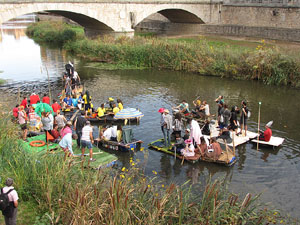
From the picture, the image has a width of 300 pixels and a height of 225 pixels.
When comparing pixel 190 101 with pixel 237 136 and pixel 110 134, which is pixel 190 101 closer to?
pixel 237 136

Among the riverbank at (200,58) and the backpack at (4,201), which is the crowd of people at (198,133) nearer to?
the backpack at (4,201)

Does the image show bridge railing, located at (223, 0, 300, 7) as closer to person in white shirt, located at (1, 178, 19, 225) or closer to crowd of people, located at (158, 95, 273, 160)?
crowd of people, located at (158, 95, 273, 160)

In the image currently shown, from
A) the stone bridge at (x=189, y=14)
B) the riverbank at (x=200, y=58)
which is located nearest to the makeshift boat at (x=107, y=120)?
the riverbank at (x=200, y=58)

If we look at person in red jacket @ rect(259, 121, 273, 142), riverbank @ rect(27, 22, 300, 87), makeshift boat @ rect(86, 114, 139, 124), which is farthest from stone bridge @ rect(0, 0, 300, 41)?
person in red jacket @ rect(259, 121, 273, 142)

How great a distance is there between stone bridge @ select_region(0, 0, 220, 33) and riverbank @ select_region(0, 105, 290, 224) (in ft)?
94.3

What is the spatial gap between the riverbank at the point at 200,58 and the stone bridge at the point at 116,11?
13.9 ft

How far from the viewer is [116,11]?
4281 centimetres

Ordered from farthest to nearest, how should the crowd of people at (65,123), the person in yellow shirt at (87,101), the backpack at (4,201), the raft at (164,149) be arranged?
the person in yellow shirt at (87,101) < the raft at (164,149) < the crowd of people at (65,123) < the backpack at (4,201)

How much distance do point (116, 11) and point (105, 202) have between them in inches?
1490

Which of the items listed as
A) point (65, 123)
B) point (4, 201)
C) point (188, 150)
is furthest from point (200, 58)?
point (4, 201)

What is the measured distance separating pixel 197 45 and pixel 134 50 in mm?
6254

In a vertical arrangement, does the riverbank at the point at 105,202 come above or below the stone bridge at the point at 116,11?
below

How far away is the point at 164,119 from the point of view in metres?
13.8

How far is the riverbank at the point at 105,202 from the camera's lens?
7430mm
